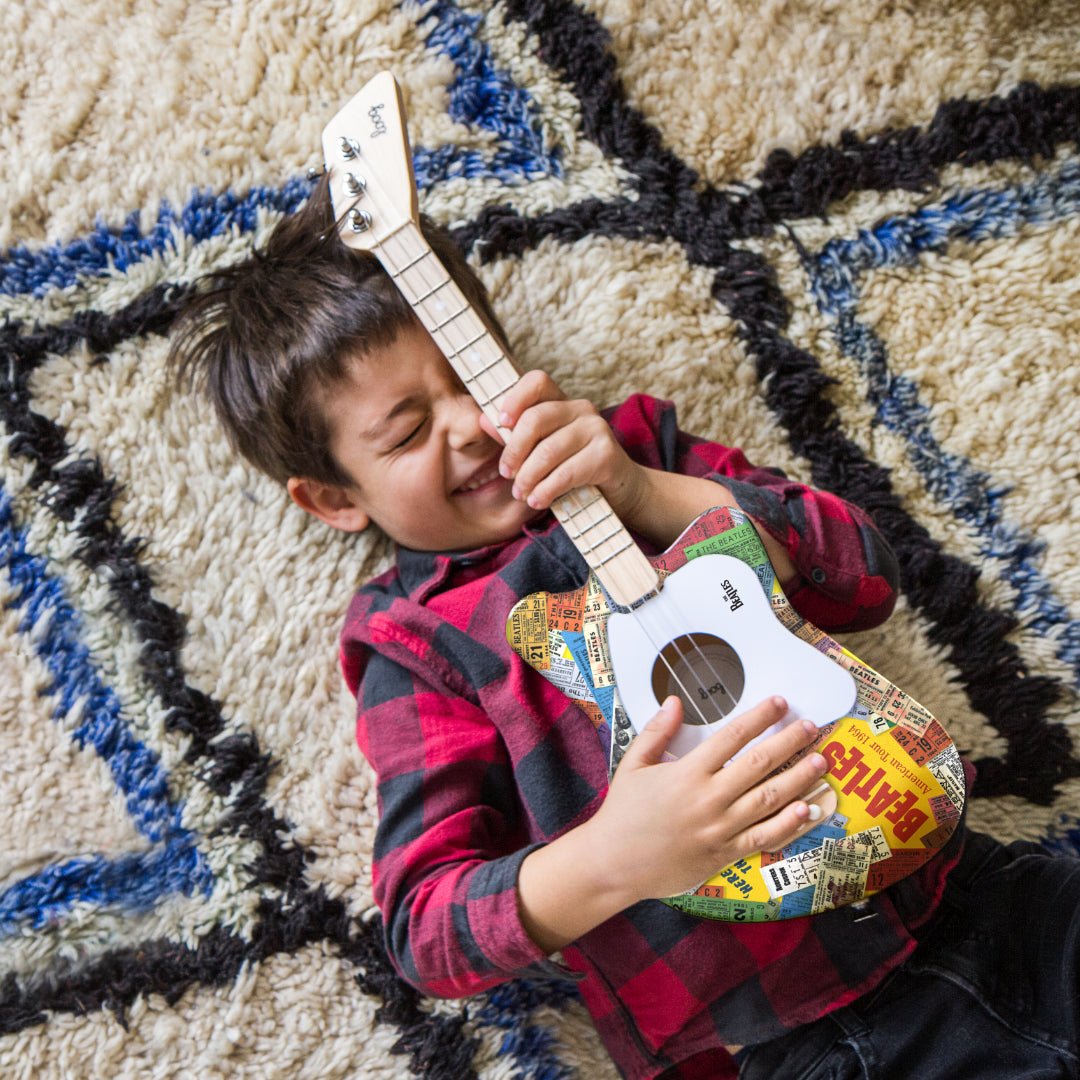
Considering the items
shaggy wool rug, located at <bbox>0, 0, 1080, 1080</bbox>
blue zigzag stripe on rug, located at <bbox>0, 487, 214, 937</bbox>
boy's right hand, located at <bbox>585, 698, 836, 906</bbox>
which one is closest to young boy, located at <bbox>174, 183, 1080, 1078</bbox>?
boy's right hand, located at <bbox>585, 698, 836, 906</bbox>

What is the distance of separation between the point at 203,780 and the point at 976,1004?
73cm

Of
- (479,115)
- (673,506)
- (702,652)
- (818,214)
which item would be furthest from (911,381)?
(479,115)

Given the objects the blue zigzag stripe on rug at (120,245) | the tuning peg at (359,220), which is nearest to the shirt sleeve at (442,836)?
the tuning peg at (359,220)

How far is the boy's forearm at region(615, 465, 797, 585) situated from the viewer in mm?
882

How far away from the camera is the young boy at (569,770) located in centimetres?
77

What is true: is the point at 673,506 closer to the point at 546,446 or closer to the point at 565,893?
the point at 546,446

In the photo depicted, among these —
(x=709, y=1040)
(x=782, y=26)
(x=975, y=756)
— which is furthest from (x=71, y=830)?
(x=782, y=26)

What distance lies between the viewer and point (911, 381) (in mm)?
1026

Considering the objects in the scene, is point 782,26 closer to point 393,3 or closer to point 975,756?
point 393,3

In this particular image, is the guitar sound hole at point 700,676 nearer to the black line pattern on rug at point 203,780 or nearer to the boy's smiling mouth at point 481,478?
the boy's smiling mouth at point 481,478

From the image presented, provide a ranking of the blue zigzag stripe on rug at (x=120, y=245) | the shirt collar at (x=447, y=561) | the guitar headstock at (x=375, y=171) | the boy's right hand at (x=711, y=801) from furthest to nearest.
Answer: the blue zigzag stripe on rug at (x=120, y=245) → the shirt collar at (x=447, y=561) → the guitar headstock at (x=375, y=171) → the boy's right hand at (x=711, y=801)

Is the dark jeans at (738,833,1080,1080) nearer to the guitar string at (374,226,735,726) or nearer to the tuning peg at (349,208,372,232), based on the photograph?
the guitar string at (374,226,735,726)

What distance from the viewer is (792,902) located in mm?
748

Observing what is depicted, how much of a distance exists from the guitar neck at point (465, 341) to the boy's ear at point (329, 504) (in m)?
0.21
